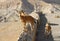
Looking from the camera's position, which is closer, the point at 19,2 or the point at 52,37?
the point at 52,37

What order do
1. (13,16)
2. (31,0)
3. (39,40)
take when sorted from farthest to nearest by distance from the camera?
1. (31,0)
2. (13,16)
3. (39,40)

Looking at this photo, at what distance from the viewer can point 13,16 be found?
53469 mm

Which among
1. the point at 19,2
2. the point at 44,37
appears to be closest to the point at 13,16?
the point at 19,2

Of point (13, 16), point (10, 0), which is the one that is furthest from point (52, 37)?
point (10, 0)

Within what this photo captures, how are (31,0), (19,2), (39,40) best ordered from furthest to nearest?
(31,0)
(19,2)
(39,40)

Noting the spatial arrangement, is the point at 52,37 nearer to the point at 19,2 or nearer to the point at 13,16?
the point at 13,16

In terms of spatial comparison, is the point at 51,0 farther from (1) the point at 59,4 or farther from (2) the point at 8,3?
(2) the point at 8,3

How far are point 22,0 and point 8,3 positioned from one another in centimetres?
496

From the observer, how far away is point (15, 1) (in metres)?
80.8

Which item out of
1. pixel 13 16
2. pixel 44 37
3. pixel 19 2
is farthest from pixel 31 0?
pixel 44 37

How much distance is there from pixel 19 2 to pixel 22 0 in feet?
13.9

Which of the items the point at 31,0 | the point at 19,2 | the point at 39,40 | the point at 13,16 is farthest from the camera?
the point at 31,0

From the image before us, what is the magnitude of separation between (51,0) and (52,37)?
2764 inches

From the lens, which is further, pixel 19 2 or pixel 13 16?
pixel 19 2
